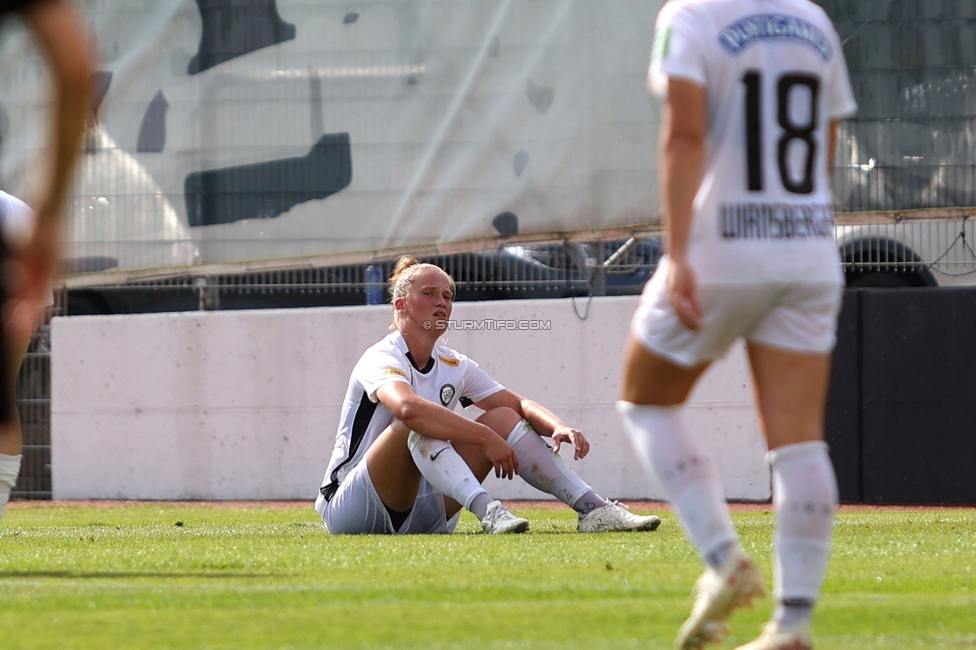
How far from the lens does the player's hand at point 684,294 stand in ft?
9.78

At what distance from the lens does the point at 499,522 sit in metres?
6.01

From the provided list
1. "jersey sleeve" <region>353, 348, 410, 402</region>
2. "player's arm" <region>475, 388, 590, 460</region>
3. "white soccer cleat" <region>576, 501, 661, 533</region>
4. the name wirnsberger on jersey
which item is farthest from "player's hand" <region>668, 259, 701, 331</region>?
"white soccer cleat" <region>576, 501, 661, 533</region>

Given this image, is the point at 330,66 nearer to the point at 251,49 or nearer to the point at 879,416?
the point at 251,49

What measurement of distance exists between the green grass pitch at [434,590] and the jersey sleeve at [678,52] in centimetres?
120

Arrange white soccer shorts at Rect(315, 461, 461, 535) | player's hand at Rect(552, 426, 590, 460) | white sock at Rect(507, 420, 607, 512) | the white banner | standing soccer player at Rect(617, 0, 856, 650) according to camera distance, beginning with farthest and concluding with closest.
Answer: the white banner, white sock at Rect(507, 420, 607, 512), white soccer shorts at Rect(315, 461, 461, 535), player's hand at Rect(552, 426, 590, 460), standing soccer player at Rect(617, 0, 856, 650)

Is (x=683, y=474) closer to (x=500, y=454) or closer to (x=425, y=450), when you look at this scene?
(x=500, y=454)

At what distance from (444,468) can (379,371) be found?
505 mm

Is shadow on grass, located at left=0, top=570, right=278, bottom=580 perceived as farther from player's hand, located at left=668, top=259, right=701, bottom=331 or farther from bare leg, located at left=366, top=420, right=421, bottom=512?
player's hand, located at left=668, top=259, right=701, bottom=331

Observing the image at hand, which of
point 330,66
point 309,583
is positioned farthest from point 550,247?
point 309,583

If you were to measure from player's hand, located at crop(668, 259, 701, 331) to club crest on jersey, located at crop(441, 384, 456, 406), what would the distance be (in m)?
3.32

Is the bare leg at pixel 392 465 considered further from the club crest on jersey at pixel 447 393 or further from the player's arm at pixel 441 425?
the club crest on jersey at pixel 447 393

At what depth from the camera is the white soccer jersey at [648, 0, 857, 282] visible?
3049 mm

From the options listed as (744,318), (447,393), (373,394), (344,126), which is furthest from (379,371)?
(344,126)

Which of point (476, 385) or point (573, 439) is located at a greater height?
point (476, 385)
